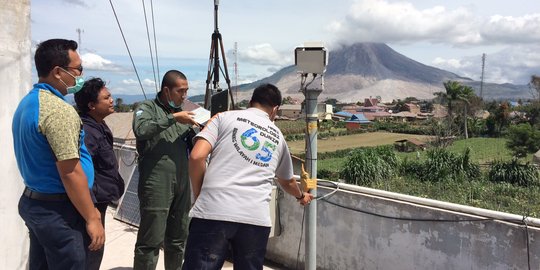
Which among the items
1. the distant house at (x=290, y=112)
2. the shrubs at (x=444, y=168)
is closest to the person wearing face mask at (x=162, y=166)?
the distant house at (x=290, y=112)

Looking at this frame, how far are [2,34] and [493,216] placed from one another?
11.3 ft

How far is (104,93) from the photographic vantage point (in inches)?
116

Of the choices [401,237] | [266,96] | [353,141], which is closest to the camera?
[266,96]

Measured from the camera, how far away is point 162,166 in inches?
121

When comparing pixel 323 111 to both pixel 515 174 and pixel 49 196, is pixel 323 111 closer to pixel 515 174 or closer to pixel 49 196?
pixel 49 196

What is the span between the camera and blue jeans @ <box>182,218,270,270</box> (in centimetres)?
226

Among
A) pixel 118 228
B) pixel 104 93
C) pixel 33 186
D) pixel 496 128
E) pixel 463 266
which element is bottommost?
pixel 496 128

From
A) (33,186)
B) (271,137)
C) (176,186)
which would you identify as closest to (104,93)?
(176,186)

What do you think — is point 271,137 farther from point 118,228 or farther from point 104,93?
point 118,228

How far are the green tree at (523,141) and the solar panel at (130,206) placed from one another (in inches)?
1598

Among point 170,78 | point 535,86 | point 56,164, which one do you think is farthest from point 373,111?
point 56,164

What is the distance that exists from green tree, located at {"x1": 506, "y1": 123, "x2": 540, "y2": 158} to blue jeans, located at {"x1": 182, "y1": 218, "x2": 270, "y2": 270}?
1673 inches

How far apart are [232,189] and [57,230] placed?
82 centimetres

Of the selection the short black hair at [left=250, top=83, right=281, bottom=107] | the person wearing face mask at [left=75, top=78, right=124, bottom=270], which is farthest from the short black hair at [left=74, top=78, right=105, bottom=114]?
the short black hair at [left=250, top=83, right=281, bottom=107]
